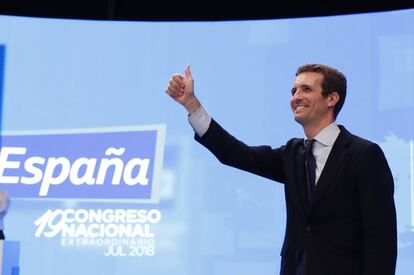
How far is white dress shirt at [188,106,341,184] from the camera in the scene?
1926 millimetres

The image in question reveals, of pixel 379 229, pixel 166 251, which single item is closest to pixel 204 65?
pixel 166 251

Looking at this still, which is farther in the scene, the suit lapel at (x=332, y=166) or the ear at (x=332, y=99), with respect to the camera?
the ear at (x=332, y=99)

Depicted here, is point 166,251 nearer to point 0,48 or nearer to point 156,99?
point 156,99

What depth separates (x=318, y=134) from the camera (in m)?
1.98

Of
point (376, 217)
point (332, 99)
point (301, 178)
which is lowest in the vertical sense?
point (376, 217)

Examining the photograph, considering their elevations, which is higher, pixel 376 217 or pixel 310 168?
pixel 310 168

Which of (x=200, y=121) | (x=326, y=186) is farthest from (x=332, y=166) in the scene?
(x=200, y=121)

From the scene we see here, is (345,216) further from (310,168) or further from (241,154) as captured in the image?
(241,154)

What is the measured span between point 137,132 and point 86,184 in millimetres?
388

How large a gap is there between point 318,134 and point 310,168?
0.33ft

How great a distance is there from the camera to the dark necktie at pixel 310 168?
1.91 metres

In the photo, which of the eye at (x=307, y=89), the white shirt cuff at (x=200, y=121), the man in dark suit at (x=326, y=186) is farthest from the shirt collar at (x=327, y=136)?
the white shirt cuff at (x=200, y=121)

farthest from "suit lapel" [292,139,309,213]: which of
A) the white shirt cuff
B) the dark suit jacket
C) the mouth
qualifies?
the white shirt cuff

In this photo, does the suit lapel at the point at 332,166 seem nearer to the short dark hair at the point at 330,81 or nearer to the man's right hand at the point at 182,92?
the short dark hair at the point at 330,81
